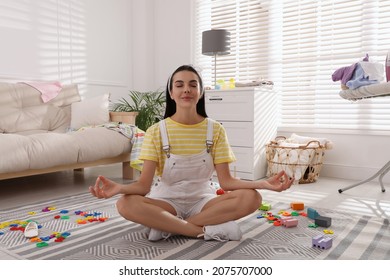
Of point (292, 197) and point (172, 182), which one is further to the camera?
point (292, 197)

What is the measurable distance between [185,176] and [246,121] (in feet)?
5.24

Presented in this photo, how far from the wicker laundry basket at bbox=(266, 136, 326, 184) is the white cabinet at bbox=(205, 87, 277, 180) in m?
0.15

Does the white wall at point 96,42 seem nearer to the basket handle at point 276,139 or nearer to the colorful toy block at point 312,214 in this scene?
the basket handle at point 276,139

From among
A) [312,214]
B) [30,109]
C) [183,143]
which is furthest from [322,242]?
[30,109]

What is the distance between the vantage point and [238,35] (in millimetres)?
3906

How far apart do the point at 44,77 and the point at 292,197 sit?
103 inches

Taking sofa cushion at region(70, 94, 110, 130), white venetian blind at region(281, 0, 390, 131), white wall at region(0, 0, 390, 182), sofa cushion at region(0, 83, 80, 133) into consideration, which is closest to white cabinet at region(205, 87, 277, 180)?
white venetian blind at region(281, 0, 390, 131)

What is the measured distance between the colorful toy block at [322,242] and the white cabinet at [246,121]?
64.1 inches

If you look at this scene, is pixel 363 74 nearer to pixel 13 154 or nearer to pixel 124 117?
pixel 124 117

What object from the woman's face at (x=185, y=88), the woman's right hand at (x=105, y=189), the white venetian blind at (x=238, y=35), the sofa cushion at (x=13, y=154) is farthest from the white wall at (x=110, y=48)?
the woman's right hand at (x=105, y=189)

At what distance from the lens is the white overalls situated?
1613 millimetres

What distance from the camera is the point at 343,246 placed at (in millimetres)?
1521

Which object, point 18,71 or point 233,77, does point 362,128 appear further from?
point 18,71
